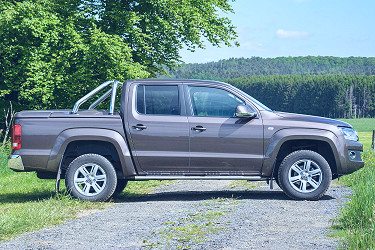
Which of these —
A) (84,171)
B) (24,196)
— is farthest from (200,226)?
(24,196)

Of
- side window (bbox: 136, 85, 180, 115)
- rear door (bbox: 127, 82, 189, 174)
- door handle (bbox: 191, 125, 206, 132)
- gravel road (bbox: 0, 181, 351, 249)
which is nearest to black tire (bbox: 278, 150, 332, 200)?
gravel road (bbox: 0, 181, 351, 249)

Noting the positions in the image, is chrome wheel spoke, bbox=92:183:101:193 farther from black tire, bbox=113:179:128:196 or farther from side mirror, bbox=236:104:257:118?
side mirror, bbox=236:104:257:118

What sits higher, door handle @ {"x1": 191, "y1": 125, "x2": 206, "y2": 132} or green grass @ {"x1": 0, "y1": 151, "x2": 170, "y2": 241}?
door handle @ {"x1": 191, "y1": 125, "x2": 206, "y2": 132}

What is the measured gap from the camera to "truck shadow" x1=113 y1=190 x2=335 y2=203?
917cm

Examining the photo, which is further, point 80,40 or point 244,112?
point 80,40

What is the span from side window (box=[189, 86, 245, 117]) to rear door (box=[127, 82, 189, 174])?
250 millimetres

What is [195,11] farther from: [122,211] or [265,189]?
[122,211]

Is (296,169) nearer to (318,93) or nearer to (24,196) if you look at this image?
(24,196)

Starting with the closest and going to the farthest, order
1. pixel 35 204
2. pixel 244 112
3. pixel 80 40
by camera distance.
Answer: pixel 35 204, pixel 244 112, pixel 80 40

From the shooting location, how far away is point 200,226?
6402 millimetres

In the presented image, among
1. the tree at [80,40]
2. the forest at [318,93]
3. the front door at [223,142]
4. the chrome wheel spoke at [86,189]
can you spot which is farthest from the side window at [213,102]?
the forest at [318,93]

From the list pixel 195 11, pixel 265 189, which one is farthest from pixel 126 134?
pixel 195 11

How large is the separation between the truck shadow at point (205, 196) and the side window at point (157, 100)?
1564 mm

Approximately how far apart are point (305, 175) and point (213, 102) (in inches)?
74.2
